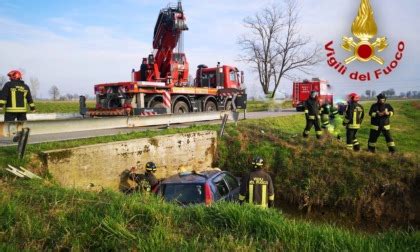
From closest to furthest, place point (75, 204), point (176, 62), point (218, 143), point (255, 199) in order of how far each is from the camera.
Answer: point (75, 204) < point (255, 199) < point (218, 143) < point (176, 62)

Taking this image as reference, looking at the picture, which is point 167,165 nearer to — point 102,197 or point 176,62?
point 102,197

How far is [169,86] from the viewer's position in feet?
53.3

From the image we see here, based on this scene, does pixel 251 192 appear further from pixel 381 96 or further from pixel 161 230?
pixel 381 96

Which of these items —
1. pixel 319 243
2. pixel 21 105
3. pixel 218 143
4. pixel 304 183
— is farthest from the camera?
pixel 218 143

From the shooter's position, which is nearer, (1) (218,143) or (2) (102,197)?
(2) (102,197)

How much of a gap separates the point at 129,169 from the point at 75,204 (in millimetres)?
5291

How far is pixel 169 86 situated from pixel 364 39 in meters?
8.76

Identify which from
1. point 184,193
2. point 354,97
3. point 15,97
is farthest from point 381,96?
point 15,97

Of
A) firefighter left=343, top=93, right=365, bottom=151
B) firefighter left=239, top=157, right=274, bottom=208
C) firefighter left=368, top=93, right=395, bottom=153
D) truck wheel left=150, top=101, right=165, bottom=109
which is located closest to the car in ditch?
firefighter left=239, top=157, right=274, bottom=208

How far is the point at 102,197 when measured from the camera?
554cm

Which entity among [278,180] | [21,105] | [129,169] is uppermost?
[21,105]

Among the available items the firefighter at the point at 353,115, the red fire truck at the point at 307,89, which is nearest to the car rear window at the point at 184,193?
the firefighter at the point at 353,115

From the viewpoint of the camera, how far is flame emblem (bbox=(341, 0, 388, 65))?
9102mm

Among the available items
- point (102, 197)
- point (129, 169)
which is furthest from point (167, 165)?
point (102, 197)
